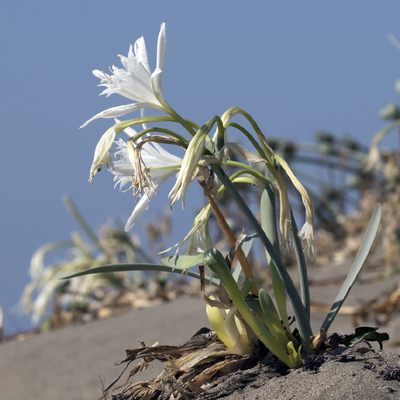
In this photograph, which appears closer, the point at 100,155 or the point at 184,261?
the point at 100,155

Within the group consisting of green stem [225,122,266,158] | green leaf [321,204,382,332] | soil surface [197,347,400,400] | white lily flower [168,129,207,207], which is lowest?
soil surface [197,347,400,400]

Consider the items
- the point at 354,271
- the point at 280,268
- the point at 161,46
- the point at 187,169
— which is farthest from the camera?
the point at 354,271

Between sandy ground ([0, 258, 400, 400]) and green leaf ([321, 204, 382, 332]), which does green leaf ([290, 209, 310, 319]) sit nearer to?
green leaf ([321, 204, 382, 332])

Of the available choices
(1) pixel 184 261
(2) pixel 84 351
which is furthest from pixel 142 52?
(2) pixel 84 351

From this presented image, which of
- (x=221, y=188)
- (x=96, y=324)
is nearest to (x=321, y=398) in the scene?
(x=221, y=188)

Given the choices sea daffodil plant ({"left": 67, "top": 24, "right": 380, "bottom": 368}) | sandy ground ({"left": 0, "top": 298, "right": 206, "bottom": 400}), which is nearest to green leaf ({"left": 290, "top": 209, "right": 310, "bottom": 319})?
sea daffodil plant ({"left": 67, "top": 24, "right": 380, "bottom": 368})

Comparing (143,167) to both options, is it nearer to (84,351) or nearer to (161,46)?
(161,46)

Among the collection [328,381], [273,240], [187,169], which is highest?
[187,169]
